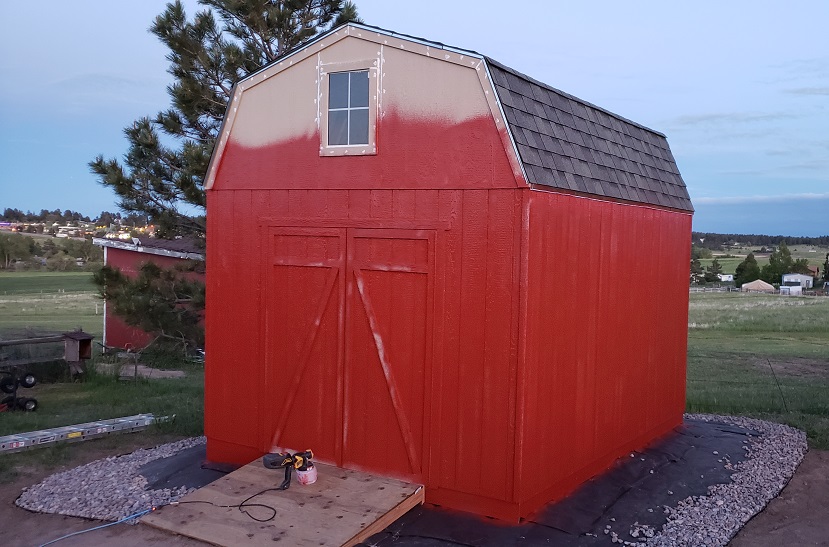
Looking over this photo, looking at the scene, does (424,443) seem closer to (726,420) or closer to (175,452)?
(175,452)

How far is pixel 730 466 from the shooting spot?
8.02 meters

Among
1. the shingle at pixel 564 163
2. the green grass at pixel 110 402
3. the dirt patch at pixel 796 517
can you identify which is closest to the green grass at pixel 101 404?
the green grass at pixel 110 402

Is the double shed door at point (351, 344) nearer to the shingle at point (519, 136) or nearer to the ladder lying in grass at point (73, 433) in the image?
the shingle at point (519, 136)

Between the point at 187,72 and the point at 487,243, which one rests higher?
the point at 187,72

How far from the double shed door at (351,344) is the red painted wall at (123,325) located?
587 inches

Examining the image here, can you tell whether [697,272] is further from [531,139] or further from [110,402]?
[531,139]

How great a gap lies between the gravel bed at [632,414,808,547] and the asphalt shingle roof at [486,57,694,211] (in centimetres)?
303

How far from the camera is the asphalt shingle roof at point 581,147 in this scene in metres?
6.11

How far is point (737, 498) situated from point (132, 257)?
62.8 ft

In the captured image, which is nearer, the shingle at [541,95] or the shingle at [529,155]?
the shingle at [529,155]

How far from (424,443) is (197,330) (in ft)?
42.0

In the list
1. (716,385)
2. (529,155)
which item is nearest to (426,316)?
(529,155)

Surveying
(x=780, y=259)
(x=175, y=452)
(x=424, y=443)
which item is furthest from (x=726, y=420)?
(x=780, y=259)

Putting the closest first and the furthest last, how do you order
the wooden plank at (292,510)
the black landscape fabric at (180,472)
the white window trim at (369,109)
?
the wooden plank at (292,510) → the white window trim at (369,109) → the black landscape fabric at (180,472)
